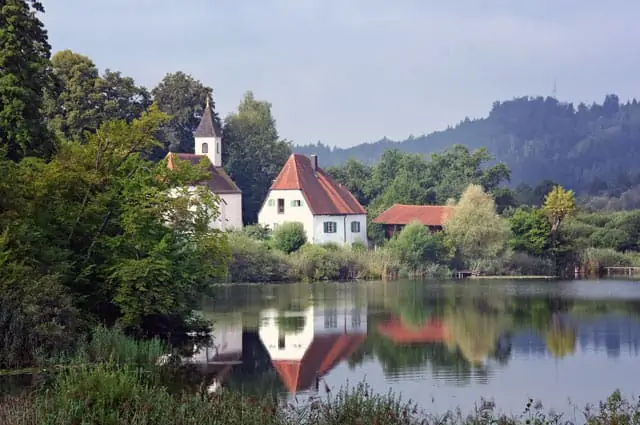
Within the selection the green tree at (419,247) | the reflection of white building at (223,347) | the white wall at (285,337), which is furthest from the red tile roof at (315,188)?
the reflection of white building at (223,347)

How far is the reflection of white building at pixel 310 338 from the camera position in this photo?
24358 mm

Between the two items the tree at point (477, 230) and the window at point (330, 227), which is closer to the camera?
the tree at point (477, 230)

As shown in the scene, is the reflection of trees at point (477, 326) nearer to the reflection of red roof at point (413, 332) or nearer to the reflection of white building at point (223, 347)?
the reflection of red roof at point (413, 332)

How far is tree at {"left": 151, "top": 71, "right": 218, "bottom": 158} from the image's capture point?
6715 centimetres

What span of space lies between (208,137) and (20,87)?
3624 cm

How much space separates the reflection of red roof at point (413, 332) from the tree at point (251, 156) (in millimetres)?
34152

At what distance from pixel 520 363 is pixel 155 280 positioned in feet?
30.0

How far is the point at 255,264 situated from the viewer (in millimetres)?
50500

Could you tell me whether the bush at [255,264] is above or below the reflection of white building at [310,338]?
above

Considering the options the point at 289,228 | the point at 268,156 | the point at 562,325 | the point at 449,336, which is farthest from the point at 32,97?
the point at 268,156

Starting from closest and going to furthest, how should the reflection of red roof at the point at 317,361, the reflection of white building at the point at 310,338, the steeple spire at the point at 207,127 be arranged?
the reflection of red roof at the point at 317,361 → the reflection of white building at the point at 310,338 → the steeple spire at the point at 207,127

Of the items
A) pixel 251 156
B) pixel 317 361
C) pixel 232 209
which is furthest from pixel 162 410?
pixel 251 156

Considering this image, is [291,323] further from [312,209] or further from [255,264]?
[312,209]

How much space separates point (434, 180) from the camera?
74.9m
